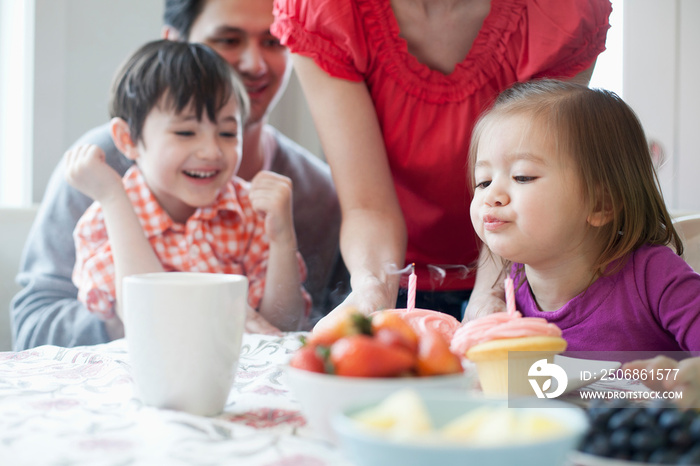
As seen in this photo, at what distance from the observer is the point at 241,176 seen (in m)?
1.90

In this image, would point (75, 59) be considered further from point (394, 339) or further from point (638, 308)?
point (394, 339)

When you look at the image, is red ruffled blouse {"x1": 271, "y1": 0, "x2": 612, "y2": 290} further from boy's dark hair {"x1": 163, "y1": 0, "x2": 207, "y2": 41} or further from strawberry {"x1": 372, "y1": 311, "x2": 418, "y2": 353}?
strawberry {"x1": 372, "y1": 311, "x2": 418, "y2": 353}

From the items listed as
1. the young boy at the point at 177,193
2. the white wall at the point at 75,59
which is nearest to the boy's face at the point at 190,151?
the young boy at the point at 177,193

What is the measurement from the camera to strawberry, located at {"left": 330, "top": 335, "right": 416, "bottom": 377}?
50 cm

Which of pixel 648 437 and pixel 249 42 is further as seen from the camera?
pixel 249 42

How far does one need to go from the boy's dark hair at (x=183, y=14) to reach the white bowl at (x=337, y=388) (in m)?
1.45

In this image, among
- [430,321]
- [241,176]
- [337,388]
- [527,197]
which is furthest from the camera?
[241,176]

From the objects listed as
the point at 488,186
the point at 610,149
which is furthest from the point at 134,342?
the point at 610,149

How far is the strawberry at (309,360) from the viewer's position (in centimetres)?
54

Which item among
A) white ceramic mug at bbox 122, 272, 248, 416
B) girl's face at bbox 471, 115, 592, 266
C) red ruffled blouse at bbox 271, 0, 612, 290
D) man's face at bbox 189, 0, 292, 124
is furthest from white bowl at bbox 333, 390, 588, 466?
man's face at bbox 189, 0, 292, 124

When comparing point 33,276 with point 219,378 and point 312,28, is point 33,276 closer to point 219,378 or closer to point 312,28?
point 312,28

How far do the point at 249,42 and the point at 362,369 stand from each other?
1425mm

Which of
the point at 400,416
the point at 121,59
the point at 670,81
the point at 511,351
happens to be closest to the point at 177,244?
the point at 121,59

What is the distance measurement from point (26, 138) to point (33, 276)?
672 mm
